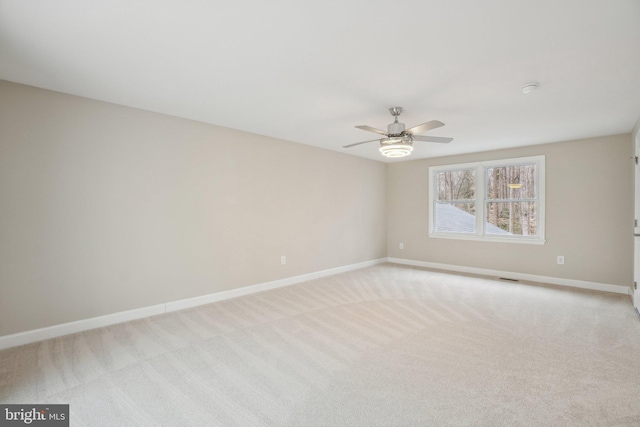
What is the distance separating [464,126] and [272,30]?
121 inches

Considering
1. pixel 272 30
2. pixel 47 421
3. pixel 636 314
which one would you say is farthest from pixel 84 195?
pixel 636 314

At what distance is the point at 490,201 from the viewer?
18.9 feet

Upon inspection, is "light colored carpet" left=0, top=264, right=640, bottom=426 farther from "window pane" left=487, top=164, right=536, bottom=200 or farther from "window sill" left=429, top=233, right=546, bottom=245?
"window pane" left=487, top=164, right=536, bottom=200

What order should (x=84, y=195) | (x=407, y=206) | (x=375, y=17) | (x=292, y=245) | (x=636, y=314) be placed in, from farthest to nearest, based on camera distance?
(x=407, y=206) → (x=292, y=245) → (x=636, y=314) → (x=84, y=195) → (x=375, y=17)

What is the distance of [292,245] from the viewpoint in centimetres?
511

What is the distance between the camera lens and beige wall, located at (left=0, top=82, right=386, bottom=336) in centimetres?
281

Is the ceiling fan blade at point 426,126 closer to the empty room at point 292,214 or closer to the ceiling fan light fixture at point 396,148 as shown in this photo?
the empty room at point 292,214

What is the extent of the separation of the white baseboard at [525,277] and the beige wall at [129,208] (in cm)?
269

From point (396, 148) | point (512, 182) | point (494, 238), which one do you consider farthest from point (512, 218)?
point (396, 148)

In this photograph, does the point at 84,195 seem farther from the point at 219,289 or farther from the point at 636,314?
the point at 636,314

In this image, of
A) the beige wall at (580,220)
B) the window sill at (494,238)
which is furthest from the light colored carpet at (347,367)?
the window sill at (494,238)

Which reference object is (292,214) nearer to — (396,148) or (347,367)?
(396,148)

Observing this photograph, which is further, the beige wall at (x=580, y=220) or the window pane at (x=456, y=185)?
the window pane at (x=456, y=185)

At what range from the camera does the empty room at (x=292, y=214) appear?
189 centimetres
